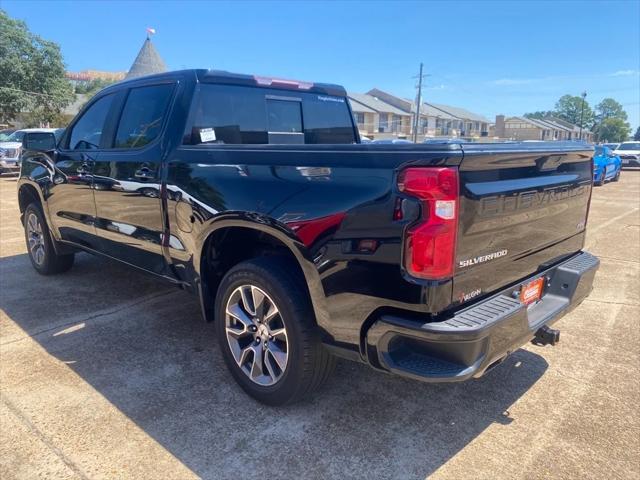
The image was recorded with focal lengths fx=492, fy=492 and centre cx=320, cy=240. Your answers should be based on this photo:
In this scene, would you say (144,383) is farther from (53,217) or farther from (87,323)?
(53,217)

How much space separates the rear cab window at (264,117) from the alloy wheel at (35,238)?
9.70 feet

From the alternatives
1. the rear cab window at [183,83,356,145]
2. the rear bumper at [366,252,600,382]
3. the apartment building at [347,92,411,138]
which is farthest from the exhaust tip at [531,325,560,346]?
the apartment building at [347,92,411,138]

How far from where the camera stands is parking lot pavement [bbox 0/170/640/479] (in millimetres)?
2465

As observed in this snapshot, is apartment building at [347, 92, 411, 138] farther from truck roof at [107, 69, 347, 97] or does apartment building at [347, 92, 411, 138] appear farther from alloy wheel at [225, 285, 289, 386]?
alloy wheel at [225, 285, 289, 386]

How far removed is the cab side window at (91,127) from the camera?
166 inches

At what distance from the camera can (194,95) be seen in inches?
134

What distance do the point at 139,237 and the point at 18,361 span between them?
3.94ft

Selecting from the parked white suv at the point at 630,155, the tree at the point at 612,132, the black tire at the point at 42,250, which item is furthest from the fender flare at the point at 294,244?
the tree at the point at 612,132

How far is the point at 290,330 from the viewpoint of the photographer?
2668mm

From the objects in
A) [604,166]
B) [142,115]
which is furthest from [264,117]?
[604,166]

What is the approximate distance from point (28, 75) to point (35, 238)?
3517cm

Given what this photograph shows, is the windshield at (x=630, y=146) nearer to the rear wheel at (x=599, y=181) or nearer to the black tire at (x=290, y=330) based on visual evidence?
the rear wheel at (x=599, y=181)

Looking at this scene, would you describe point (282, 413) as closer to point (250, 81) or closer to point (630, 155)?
point (250, 81)

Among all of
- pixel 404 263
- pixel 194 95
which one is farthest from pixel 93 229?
pixel 404 263
